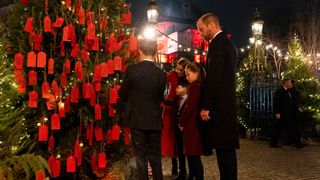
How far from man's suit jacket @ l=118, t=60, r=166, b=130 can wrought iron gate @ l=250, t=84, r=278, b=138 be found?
7902 millimetres

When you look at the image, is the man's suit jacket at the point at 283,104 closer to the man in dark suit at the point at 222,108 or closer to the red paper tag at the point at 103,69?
the man in dark suit at the point at 222,108

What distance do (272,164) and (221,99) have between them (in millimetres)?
4308

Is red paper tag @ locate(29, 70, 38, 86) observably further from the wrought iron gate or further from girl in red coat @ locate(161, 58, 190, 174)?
the wrought iron gate

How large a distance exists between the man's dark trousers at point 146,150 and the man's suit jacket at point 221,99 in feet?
2.19

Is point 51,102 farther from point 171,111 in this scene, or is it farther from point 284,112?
point 284,112

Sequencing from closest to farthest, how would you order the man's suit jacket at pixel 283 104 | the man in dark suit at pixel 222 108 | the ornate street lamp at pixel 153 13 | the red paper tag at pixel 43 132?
the man in dark suit at pixel 222 108
the red paper tag at pixel 43 132
the man's suit jacket at pixel 283 104
the ornate street lamp at pixel 153 13

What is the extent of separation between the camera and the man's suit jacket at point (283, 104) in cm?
1048

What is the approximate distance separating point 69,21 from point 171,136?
239cm

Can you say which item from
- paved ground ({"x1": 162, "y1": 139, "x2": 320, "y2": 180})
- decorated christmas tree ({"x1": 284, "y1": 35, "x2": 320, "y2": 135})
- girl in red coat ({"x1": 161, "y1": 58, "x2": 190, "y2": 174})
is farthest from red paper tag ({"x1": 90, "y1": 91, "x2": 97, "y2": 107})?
decorated christmas tree ({"x1": 284, "y1": 35, "x2": 320, "y2": 135})

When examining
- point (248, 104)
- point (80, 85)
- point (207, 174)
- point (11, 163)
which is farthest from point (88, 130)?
point (248, 104)

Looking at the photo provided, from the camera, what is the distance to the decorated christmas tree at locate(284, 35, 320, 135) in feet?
38.2

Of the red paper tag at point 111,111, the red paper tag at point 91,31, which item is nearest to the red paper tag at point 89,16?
the red paper tag at point 91,31

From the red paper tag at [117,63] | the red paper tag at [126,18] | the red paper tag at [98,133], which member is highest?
the red paper tag at [126,18]

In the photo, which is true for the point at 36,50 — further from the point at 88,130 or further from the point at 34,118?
the point at 88,130
